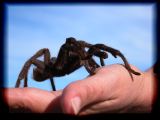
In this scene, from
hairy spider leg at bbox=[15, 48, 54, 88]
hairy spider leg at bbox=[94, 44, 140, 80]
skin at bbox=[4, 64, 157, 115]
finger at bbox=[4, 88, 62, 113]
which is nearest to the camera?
skin at bbox=[4, 64, 157, 115]

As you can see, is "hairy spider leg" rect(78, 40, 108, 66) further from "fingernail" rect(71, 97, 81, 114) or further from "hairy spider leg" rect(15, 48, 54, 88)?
"fingernail" rect(71, 97, 81, 114)

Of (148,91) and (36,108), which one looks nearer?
(36,108)

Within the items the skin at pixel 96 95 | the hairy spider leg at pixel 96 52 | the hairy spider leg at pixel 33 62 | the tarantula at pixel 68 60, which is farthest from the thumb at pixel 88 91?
the hairy spider leg at pixel 33 62

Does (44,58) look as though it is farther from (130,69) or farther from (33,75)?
(130,69)

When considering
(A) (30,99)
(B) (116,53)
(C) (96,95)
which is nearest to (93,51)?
(B) (116,53)

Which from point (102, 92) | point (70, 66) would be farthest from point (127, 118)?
point (70, 66)

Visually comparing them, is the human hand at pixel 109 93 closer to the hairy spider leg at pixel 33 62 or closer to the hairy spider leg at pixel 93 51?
the hairy spider leg at pixel 93 51

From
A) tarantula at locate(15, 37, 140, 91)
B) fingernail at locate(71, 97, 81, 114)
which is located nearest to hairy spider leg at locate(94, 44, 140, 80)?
tarantula at locate(15, 37, 140, 91)
